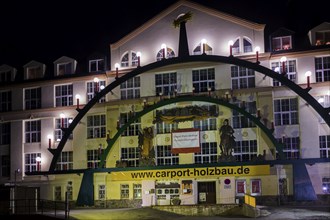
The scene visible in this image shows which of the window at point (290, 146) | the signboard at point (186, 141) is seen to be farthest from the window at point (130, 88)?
the window at point (290, 146)

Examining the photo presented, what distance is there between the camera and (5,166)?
55.2 m

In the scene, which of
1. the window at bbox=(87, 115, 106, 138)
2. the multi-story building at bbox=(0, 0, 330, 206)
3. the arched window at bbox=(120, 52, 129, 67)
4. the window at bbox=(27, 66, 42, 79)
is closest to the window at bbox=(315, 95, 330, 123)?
the multi-story building at bbox=(0, 0, 330, 206)

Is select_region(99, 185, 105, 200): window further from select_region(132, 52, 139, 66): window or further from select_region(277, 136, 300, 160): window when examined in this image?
select_region(277, 136, 300, 160): window

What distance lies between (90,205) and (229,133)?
1371cm

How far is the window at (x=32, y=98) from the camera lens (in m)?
55.3

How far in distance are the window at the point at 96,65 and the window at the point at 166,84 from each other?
6357mm

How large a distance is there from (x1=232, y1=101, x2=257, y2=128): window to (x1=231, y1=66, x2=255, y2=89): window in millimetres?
1681

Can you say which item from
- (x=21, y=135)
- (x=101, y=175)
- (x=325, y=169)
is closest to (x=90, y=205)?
(x=101, y=175)

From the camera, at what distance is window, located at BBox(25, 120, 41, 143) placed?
2141 inches

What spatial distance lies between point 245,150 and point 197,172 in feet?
16.1

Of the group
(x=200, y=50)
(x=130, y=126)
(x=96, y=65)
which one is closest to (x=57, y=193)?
A: (x=130, y=126)

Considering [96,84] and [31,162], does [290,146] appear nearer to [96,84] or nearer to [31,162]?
[96,84]

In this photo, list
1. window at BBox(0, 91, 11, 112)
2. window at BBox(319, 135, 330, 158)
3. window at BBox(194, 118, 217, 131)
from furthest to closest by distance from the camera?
window at BBox(0, 91, 11, 112) < window at BBox(194, 118, 217, 131) < window at BBox(319, 135, 330, 158)

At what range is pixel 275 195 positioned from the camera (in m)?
44.9
